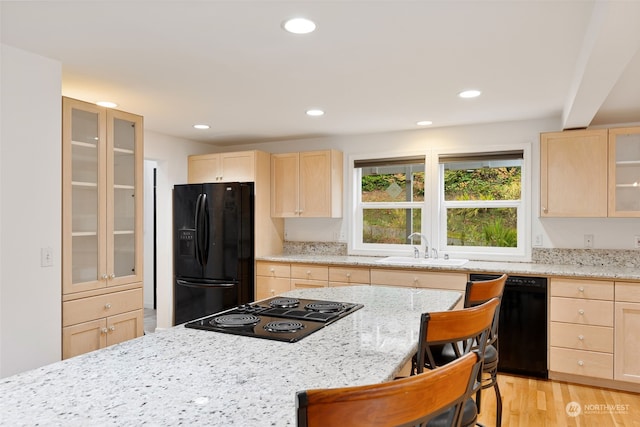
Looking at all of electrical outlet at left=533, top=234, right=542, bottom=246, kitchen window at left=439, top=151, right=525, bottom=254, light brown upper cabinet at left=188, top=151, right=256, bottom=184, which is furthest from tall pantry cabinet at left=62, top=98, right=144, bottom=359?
electrical outlet at left=533, top=234, right=542, bottom=246

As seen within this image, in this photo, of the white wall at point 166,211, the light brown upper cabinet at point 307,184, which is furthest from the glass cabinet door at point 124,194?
the light brown upper cabinet at point 307,184

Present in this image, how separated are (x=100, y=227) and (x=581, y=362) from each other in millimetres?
3668

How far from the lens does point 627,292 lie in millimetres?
3129

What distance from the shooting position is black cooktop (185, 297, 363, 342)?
5.28 feet

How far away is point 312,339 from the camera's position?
1.53m

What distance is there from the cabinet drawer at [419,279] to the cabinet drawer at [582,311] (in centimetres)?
71

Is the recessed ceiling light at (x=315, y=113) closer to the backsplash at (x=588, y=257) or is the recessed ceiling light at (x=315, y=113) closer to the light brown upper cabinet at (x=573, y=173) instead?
the light brown upper cabinet at (x=573, y=173)

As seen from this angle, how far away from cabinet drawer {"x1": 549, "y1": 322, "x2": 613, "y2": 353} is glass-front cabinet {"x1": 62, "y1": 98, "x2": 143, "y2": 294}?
325 centimetres

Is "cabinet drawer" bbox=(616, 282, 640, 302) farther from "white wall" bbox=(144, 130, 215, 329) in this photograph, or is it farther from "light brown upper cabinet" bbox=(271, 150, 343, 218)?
"white wall" bbox=(144, 130, 215, 329)

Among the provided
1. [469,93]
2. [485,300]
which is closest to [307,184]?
[469,93]

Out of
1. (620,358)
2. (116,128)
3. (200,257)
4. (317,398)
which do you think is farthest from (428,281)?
(317,398)

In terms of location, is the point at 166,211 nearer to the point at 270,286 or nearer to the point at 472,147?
the point at 270,286

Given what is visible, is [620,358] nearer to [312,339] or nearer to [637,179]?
[637,179]

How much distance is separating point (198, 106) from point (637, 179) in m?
3.68
